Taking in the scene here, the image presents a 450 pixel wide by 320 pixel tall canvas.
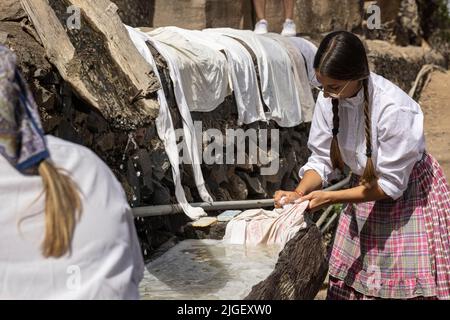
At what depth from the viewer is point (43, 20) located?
3.59 metres

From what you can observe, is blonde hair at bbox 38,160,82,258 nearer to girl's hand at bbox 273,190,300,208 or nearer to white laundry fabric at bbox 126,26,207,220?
girl's hand at bbox 273,190,300,208

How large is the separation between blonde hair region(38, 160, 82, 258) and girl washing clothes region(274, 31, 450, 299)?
145cm

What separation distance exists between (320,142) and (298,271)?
755 mm

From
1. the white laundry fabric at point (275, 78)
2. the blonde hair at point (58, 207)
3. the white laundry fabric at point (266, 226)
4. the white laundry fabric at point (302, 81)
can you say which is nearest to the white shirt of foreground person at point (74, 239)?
the blonde hair at point (58, 207)

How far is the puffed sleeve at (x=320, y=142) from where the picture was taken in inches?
126

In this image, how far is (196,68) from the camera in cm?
496

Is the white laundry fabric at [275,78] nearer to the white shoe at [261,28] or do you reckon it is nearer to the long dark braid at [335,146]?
the white shoe at [261,28]

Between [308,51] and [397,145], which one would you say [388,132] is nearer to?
[397,145]

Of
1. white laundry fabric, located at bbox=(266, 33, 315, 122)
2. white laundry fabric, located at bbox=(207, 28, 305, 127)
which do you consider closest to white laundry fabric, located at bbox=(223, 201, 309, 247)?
white laundry fabric, located at bbox=(207, 28, 305, 127)

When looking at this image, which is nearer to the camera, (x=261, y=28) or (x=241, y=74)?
(x=241, y=74)

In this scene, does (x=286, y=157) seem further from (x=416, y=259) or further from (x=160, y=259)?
(x=416, y=259)

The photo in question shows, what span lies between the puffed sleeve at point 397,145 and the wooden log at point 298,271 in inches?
26.3

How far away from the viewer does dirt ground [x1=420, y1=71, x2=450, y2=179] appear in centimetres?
912

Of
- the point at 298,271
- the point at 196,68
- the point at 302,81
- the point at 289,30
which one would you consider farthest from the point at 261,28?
the point at 298,271
